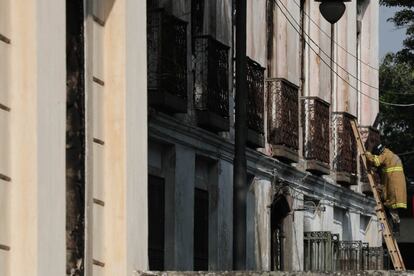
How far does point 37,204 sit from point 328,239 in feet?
72.8

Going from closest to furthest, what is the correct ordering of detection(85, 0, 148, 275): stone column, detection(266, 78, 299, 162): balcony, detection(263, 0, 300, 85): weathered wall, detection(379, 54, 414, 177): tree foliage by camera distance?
1. detection(85, 0, 148, 275): stone column
2. detection(266, 78, 299, 162): balcony
3. detection(263, 0, 300, 85): weathered wall
4. detection(379, 54, 414, 177): tree foliage

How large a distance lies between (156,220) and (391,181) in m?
6.09

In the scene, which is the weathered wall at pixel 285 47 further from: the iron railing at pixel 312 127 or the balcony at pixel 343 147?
the balcony at pixel 343 147

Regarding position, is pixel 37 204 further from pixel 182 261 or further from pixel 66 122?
pixel 182 261

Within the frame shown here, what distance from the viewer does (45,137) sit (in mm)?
8711

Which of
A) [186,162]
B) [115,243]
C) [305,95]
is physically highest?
[305,95]

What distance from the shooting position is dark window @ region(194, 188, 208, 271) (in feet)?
77.0

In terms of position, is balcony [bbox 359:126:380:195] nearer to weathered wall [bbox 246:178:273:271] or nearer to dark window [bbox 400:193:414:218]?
weathered wall [bbox 246:178:273:271]

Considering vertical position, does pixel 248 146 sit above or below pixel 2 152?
above

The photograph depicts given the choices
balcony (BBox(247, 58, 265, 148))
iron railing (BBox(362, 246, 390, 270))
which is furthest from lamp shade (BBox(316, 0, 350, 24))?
iron railing (BBox(362, 246, 390, 270))

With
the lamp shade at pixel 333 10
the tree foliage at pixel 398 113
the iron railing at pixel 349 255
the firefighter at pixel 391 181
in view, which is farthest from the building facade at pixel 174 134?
the tree foliage at pixel 398 113

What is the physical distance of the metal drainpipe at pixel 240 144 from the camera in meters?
17.2

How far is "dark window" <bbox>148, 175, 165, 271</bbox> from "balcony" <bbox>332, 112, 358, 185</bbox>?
34.1 feet

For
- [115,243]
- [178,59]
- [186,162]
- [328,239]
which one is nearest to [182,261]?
[186,162]
